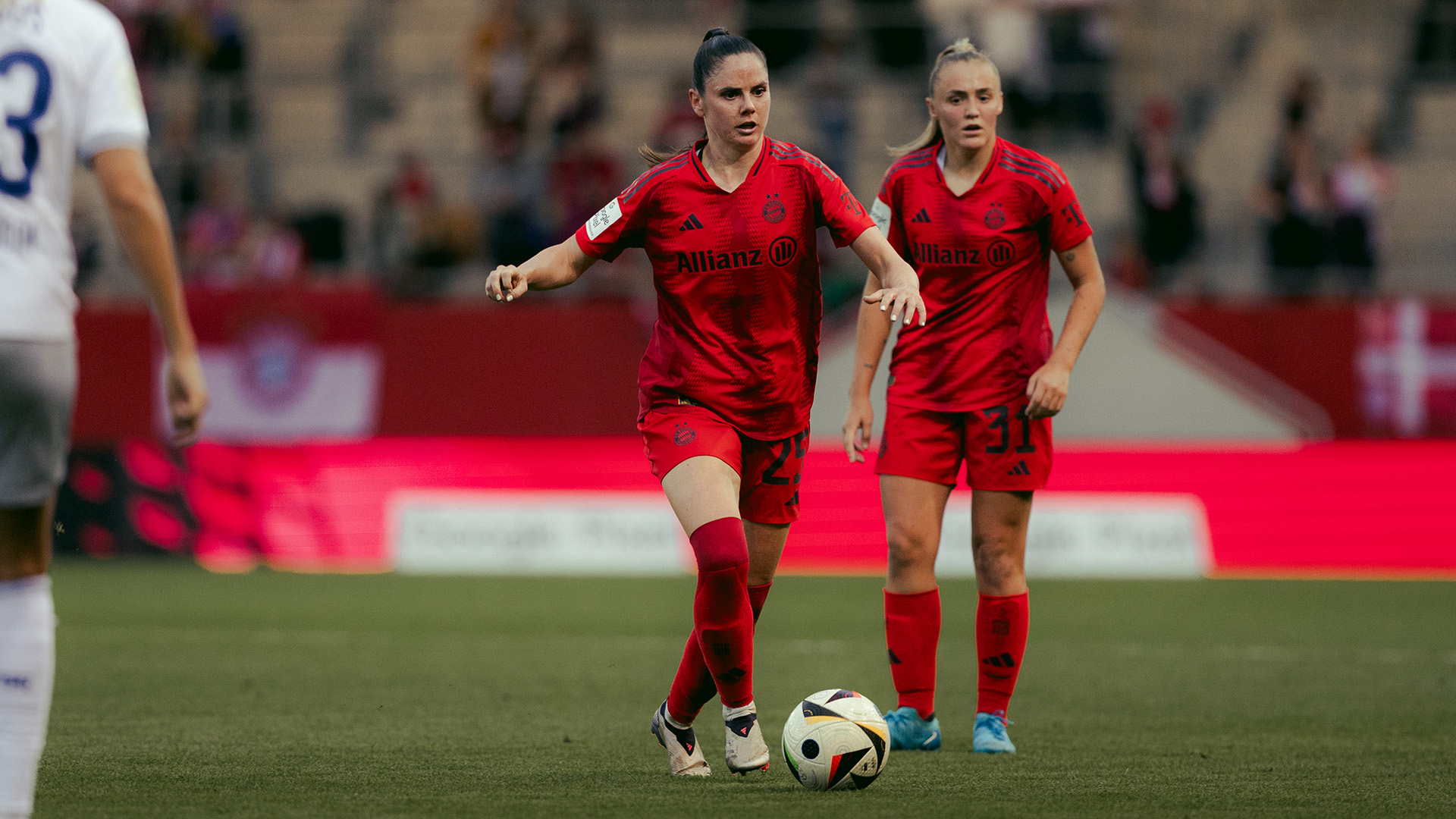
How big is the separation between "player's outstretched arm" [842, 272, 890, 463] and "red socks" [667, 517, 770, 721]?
846 millimetres

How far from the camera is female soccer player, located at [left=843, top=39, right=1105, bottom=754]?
6.54m

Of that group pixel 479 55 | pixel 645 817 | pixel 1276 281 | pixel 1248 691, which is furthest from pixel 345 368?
pixel 645 817

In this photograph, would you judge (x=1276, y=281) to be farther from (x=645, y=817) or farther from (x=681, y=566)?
(x=645, y=817)

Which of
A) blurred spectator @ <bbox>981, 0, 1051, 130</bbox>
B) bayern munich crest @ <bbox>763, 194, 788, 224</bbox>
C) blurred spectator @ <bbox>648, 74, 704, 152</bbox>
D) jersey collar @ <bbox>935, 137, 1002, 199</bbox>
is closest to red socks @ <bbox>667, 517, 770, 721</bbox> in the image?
bayern munich crest @ <bbox>763, 194, 788, 224</bbox>

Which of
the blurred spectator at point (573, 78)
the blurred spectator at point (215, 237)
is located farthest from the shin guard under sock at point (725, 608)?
the blurred spectator at point (215, 237)

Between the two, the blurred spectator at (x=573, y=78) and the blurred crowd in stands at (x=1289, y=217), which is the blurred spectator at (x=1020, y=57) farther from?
the blurred spectator at (x=573, y=78)

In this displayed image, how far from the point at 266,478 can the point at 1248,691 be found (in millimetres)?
8830

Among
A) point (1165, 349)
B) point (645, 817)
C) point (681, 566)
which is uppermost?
point (645, 817)

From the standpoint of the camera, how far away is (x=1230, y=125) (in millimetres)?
18078

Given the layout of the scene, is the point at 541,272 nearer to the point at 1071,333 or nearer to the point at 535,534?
the point at 1071,333

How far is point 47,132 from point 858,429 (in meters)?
3.15

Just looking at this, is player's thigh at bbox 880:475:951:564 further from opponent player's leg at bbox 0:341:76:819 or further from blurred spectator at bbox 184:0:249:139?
blurred spectator at bbox 184:0:249:139

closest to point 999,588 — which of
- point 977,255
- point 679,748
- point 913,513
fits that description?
point 913,513

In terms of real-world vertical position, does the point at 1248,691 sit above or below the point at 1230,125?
below
